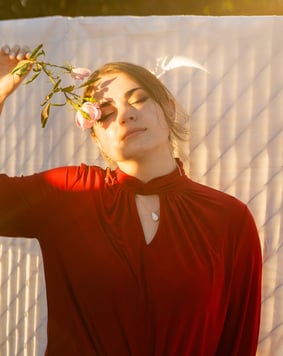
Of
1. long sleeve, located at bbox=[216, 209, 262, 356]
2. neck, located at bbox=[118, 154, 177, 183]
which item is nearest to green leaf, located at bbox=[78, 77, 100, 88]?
neck, located at bbox=[118, 154, 177, 183]

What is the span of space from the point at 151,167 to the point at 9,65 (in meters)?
0.49

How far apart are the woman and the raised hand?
0.73 ft

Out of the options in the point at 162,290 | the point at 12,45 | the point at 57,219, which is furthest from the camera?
the point at 12,45

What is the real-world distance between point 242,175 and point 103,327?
20.0 inches

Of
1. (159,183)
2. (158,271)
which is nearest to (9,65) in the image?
(159,183)

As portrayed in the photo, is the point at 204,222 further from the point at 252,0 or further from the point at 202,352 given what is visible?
the point at 252,0

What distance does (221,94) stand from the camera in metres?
1.48

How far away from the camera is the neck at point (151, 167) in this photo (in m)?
1.48

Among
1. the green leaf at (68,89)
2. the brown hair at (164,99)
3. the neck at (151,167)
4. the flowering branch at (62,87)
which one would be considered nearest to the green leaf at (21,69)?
the flowering branch at (62,87)

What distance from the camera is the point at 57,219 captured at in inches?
60.7

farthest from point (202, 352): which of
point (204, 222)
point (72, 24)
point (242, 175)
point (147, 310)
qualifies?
point (72, 24)

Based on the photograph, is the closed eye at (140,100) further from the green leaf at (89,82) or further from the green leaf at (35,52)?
the green leaf at (35,52)

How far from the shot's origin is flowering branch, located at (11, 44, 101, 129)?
4.99 feet

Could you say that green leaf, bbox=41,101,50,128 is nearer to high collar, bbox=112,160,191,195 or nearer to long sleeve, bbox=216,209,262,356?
high collar, bbox=112,160,191,195
